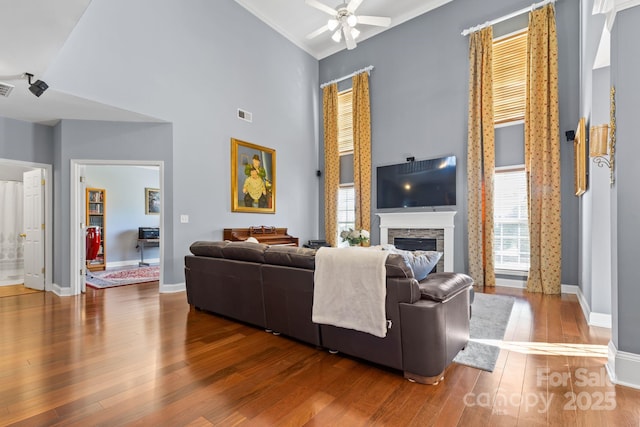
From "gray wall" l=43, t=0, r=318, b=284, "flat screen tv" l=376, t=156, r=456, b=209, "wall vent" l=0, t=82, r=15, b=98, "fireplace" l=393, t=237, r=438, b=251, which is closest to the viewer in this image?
"wall vent" l=0, t=82, r=15, b=98

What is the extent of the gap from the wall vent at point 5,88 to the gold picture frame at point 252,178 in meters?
2.98

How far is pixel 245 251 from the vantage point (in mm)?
3137

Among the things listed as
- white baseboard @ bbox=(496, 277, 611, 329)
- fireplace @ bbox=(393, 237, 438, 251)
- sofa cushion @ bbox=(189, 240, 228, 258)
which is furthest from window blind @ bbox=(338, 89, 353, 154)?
sofa cushion @ bbox=(189, 240, 228, 258)

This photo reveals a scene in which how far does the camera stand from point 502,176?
5.34 metres

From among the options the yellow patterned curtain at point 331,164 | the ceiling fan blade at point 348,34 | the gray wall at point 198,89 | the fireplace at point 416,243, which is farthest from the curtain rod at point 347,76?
the fireplace at point 416,243

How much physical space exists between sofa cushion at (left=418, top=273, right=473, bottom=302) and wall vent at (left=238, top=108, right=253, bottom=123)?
5.00 metres

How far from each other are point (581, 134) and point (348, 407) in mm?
4049

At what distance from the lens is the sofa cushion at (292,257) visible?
8.39 feet

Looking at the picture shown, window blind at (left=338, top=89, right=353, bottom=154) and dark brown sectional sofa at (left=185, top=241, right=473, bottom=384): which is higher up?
window blind at (left=338, top=89, right=353, bottom=154)

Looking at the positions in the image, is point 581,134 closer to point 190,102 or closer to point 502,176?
point 502,176

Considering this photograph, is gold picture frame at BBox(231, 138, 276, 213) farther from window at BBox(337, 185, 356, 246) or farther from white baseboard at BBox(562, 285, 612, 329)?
white baseboard at BBox(562, 285, 612, 329)

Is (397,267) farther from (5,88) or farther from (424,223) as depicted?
(5,88)

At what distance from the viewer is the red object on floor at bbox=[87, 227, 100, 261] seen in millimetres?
7002

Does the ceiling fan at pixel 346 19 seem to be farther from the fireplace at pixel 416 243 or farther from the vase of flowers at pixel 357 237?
the fireplace at pixel 416 243
